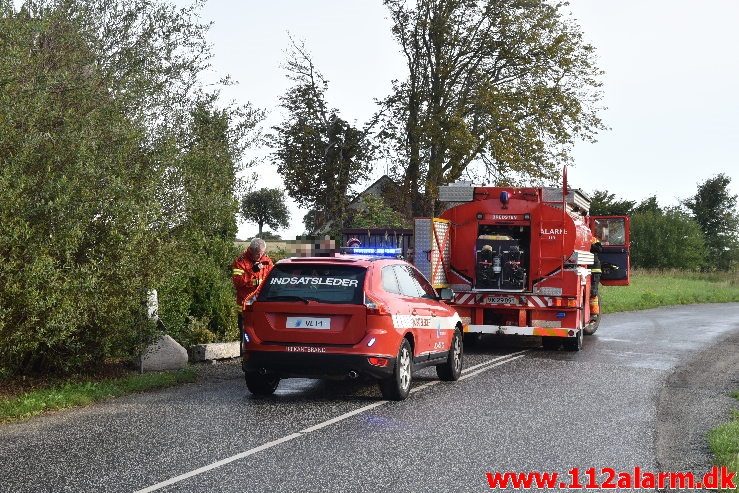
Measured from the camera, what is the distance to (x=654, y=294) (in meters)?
39.5

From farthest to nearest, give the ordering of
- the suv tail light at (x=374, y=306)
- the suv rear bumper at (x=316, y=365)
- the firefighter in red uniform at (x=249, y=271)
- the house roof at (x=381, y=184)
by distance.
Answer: the house roof at (x=381, y=184), the firefighter in red uniform at (x=249, y=271), the suv tail light at (x=374, y=306), the suv rear bumper at (x=316, y=365)

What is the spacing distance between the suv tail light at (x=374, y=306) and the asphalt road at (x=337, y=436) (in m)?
1.06

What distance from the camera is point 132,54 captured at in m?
15.5

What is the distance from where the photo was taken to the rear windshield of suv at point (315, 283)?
37.8 feet

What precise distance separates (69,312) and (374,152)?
2955 centimetres

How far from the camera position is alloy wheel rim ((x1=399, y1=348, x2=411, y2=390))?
11.7 metres

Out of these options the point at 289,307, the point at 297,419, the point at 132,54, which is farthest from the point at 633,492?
the point at 132,54

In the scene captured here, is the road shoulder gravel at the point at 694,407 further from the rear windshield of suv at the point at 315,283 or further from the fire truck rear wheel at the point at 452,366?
the rear windshield of suv at the point at 315,283

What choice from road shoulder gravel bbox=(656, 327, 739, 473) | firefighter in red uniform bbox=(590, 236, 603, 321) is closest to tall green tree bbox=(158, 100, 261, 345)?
road shoulder gravel bbox=(656, 327, 739, 473)

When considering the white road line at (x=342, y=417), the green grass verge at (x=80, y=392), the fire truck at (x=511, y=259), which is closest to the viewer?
the white road line at (x=342, y=417)

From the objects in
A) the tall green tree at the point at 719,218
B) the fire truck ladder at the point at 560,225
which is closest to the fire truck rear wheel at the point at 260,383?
the fire truck ladder at the point at 560,225

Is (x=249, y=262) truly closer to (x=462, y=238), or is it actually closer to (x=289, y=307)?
(x=289, y=307)

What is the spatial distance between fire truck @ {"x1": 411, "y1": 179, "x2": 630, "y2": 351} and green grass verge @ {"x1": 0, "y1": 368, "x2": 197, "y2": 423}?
663 cm

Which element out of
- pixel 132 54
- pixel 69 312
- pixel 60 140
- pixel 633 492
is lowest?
pixel 633 492
